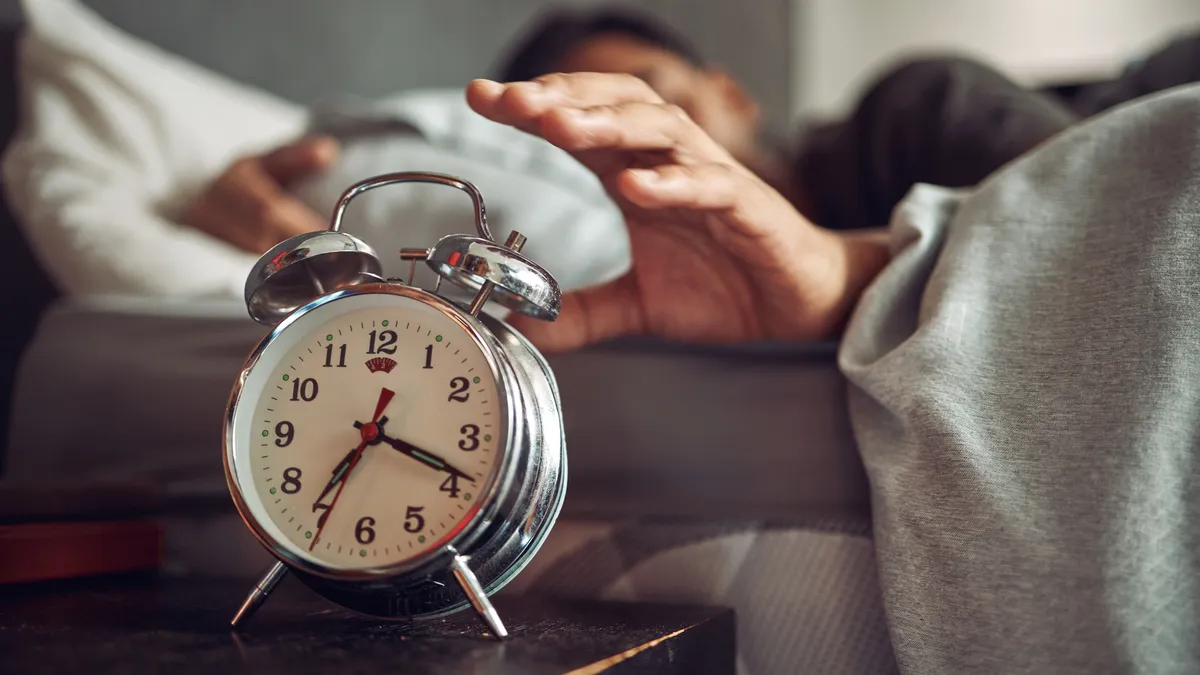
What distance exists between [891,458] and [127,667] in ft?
1.41

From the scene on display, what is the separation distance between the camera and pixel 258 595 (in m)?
0.49

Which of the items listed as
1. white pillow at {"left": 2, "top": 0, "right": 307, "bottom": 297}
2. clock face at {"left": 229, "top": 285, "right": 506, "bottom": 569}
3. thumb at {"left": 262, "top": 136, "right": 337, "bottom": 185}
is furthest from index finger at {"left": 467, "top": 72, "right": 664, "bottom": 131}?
thumb at {"left": 262, "top": 136, "right": 337, "bottom": 185}

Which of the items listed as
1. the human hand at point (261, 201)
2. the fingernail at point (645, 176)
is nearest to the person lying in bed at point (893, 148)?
the human hand at point (261, 201)

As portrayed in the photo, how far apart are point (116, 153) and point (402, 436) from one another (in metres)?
0.86

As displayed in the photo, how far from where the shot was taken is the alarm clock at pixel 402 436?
47 cm

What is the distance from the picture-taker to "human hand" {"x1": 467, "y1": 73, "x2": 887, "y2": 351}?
51 cm

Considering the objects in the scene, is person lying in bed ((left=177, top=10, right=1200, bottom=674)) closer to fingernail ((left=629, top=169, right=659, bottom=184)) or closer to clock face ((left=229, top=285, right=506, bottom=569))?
fingernail ((left=629, top=169, right=659, bottom=184))

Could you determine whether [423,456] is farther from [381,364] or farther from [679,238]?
[679,238]

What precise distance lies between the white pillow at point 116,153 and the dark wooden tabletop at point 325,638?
48 centimetres

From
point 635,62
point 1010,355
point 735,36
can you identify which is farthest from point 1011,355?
point 735,36

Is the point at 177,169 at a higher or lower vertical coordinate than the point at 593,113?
lower

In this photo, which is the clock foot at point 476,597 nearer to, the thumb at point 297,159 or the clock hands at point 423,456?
the clock hands at point 423,456

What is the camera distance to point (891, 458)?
55cm

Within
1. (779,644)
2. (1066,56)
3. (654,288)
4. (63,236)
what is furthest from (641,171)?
(1066,56)
